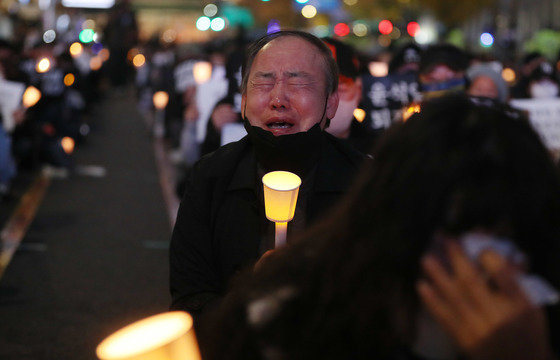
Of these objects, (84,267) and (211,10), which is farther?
(211,10)

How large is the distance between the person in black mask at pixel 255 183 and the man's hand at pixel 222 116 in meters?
2.13

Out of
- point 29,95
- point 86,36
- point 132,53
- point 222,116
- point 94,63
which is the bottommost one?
point 132,53

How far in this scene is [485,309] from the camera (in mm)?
1330

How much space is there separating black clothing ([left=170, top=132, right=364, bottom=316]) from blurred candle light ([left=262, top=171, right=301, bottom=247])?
11.3 inches

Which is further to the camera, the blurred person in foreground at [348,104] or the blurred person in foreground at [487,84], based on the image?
the blurred person in foreground at [487,84]

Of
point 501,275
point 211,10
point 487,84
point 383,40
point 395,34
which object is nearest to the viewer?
point 501,275

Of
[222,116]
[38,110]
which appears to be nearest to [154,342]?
[222,116]

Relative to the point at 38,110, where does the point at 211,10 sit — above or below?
below

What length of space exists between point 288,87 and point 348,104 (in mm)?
1435

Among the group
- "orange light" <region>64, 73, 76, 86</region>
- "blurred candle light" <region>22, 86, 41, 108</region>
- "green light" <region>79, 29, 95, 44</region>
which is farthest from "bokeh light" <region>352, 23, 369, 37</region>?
"blurred candle light" <region>22, 86, 41, 108</region>

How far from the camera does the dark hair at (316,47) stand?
299 cm

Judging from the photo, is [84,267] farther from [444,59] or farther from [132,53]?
[132,53]

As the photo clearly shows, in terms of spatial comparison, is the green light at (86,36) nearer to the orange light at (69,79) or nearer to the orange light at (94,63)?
the orange light at (94,63)

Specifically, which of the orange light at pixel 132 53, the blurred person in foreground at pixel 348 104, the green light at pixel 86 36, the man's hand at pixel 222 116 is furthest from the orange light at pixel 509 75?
the orange light at pixel 132 53
